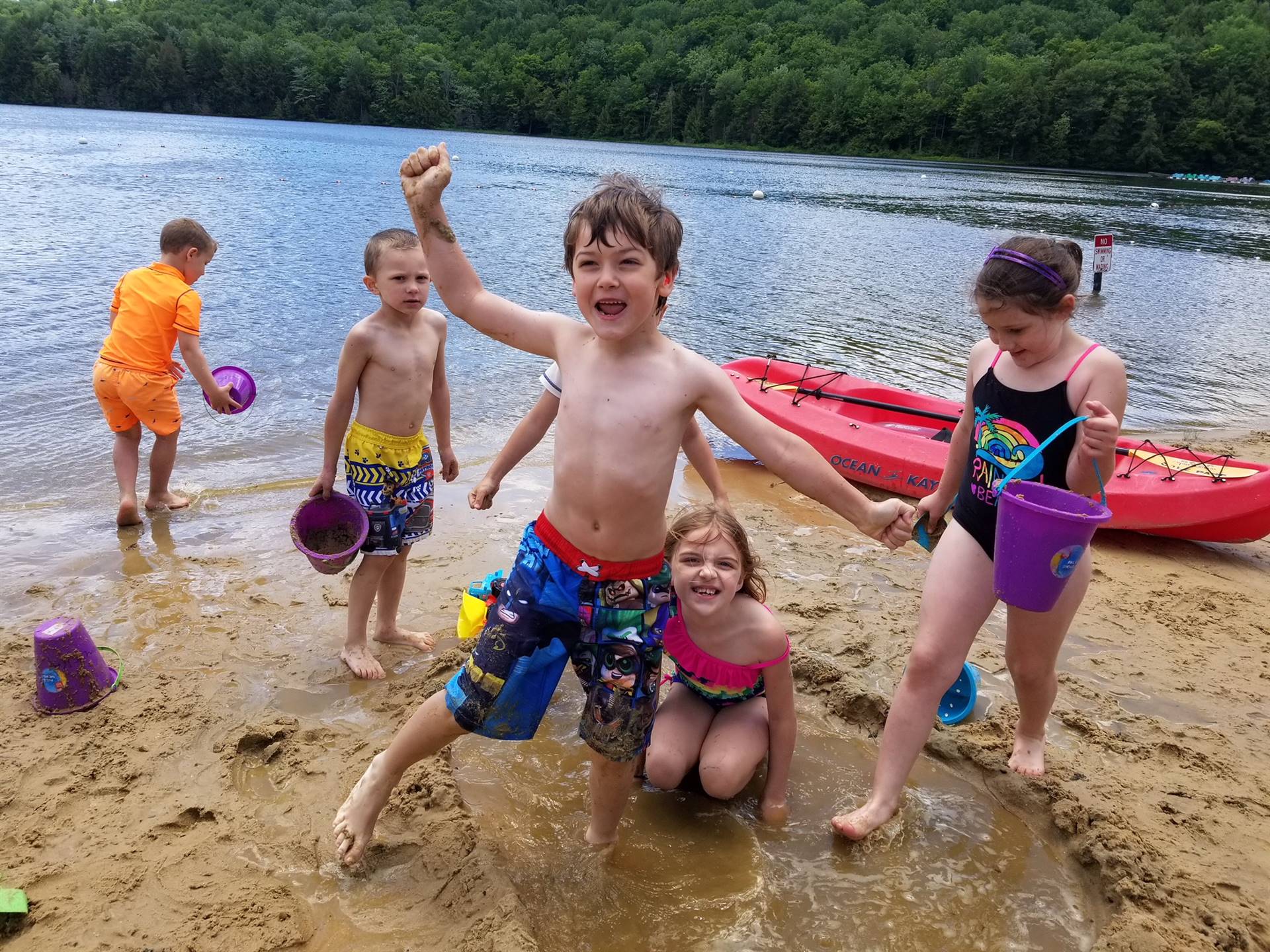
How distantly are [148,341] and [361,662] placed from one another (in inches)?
120

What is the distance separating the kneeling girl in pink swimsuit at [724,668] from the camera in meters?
3.01

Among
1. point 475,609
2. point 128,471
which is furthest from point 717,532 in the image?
point 128,471

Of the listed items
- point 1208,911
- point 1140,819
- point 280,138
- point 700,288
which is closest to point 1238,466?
point 1140,819

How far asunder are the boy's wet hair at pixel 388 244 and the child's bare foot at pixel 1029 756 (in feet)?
10.2

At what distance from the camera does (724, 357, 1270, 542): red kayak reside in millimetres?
6008

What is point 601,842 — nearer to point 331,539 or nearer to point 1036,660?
point 1036,660

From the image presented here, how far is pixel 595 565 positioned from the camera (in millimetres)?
2611

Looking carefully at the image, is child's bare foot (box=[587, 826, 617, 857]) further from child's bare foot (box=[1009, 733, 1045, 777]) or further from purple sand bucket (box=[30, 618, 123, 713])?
purple sand bucket (box=[30, 618, 123, 713])

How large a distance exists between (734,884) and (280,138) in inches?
2443

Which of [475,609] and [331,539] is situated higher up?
[331,539]

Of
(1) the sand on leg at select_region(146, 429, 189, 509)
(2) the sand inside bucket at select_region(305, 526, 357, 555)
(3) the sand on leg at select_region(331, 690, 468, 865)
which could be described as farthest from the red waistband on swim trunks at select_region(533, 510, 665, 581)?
(1) the sand on leg at select_region(146, 429, 189, 509)

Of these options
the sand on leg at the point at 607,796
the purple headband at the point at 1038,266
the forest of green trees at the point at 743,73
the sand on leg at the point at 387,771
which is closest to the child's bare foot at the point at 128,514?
the sand on leg at the point at 387,771

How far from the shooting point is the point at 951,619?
296 cm

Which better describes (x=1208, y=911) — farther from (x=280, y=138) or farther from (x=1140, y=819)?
(x=280, y=138)
